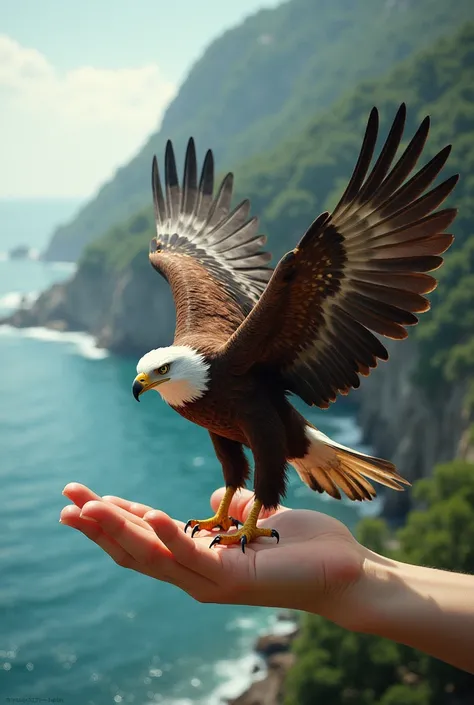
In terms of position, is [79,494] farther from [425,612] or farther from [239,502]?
[425,612]

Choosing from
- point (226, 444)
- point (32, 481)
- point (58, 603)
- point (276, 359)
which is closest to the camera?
point (276, 359)

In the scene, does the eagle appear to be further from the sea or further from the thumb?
the sea

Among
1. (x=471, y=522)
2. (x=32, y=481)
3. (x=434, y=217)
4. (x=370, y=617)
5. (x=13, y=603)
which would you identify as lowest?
(x=13, y=603)

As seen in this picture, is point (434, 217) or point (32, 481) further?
point (32, 481)

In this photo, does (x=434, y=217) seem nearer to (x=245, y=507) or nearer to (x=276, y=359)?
(x=276, y=359)

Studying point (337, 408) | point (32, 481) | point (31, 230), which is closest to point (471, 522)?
point (32, 481)

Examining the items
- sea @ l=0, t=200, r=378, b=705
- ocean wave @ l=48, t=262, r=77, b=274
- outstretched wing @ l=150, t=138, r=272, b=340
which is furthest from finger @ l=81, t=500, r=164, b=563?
ocean wave @ l=48, t=262, r=77, b=274

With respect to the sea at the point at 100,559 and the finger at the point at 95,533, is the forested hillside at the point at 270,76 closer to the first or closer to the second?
the sea at the point at 100,559
